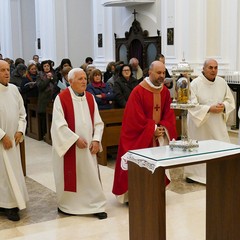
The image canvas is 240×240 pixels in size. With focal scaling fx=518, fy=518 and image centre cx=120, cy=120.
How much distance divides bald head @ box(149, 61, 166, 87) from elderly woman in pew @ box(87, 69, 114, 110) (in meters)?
2.87

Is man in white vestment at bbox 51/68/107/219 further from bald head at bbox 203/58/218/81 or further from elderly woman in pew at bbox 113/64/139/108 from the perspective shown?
elderly woman in pew at bbox 113/64/139/108

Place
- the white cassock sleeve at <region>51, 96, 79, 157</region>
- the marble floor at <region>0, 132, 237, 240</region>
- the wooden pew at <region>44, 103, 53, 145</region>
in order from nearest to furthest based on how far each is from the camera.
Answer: the marble floor at <region>0, 132, 237, 240</region> → the white cassock sleeve at <region>51, 96, 79, 157</region> → the wooden pew at <region>44, 103, 53, 145</region>

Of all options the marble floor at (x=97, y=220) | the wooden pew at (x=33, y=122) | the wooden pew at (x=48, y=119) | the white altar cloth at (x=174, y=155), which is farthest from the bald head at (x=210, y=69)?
the wooden pew at (x=33, y=122)

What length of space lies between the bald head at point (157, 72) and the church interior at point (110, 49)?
0.99ft

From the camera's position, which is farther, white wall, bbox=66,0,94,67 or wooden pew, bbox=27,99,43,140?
white wall, bbox=66,0,94,67

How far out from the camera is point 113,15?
16672mm

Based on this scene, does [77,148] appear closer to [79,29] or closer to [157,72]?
[157,72]

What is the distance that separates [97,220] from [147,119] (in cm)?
132

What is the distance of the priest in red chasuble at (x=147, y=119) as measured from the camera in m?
6.14

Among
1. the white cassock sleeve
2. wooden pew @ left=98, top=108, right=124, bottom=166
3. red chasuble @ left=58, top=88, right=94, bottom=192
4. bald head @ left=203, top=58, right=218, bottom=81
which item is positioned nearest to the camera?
the white cassock sleeve

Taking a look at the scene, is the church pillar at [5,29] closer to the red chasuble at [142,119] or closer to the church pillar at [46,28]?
the church pillar at [46,28]

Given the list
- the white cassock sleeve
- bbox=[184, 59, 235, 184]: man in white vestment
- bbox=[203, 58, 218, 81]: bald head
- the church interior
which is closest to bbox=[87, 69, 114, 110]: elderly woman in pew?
the church interior

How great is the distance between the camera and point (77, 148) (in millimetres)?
5988

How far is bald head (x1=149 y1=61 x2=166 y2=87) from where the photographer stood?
6039 millimetres
